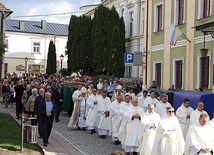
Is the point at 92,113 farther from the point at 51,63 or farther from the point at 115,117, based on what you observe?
the point at 51,63

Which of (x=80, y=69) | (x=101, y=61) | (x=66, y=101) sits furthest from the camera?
(x=80, y=69)

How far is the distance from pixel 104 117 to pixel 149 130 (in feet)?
15.5

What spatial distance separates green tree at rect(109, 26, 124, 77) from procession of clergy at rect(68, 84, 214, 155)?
15157mm

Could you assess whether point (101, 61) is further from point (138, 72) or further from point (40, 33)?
point (40, 33)

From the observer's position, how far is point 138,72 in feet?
120

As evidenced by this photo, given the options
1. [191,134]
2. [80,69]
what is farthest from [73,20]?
[191,134]

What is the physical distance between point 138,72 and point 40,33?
38.3m

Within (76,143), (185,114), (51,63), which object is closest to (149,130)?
(185,114)

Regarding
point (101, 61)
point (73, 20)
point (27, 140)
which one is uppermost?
point (73, 20)

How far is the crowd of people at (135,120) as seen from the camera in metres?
10.9

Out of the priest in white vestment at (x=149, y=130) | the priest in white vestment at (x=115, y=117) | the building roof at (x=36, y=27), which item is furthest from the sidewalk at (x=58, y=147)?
the building roof at (x=36, y=27)

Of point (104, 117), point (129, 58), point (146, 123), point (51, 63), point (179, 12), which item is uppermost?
point (179, 12)

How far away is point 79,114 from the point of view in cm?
1958

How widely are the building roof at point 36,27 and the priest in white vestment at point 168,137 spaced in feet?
196
